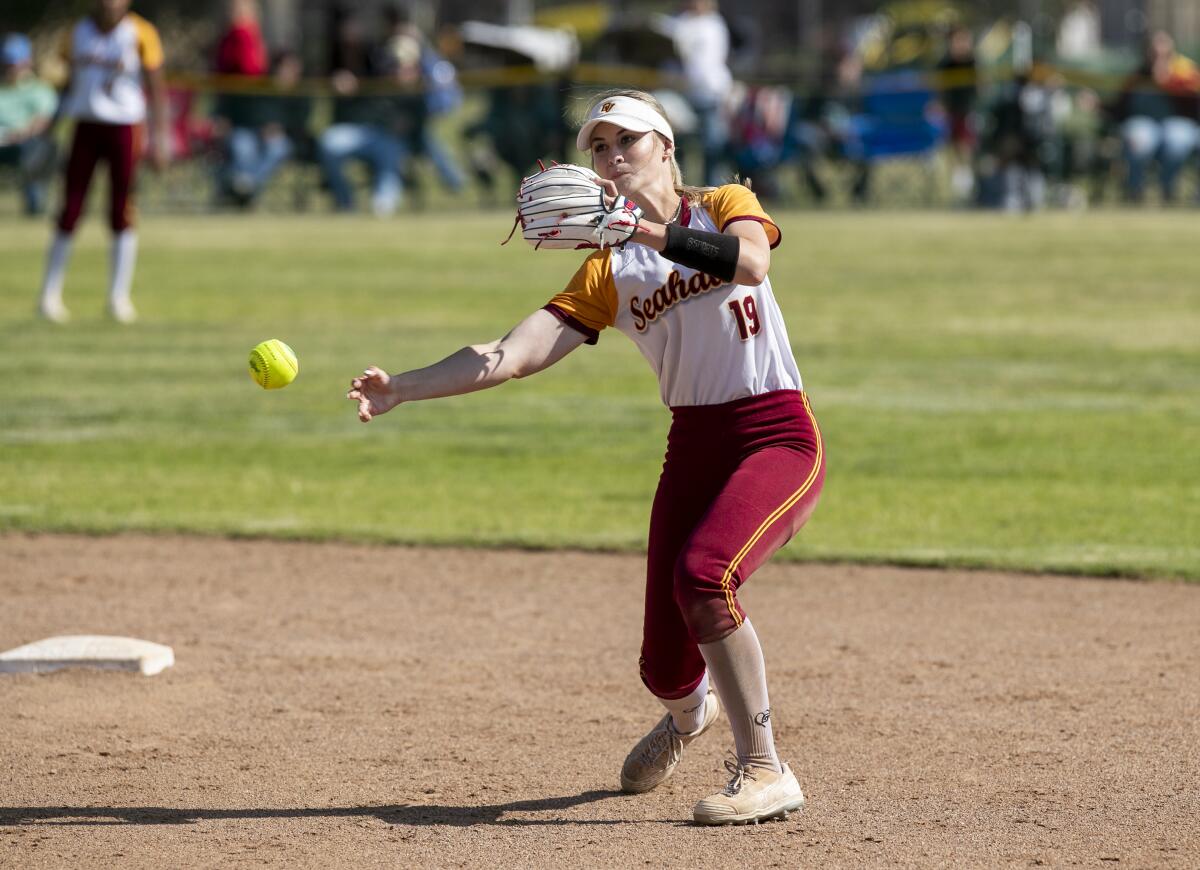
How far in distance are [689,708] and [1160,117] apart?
919 inches

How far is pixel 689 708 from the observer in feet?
17.1

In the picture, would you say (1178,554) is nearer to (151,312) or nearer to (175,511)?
(175,511)

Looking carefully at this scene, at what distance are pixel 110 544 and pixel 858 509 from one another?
11.8 ft

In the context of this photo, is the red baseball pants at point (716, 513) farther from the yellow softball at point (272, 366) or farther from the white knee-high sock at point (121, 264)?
the white knee-high sock at point (121, 264)

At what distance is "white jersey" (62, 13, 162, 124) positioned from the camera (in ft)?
48.3

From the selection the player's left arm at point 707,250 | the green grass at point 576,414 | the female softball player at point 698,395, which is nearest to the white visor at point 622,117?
the female softball player at point 698,395

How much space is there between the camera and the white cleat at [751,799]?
487 cm

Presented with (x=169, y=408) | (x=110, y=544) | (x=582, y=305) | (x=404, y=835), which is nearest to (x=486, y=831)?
(x=404, y=835)

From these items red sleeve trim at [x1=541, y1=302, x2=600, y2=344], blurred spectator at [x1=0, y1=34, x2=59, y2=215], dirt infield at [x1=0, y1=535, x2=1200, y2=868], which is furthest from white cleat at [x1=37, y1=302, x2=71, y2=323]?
red sleeve trim at [x1=541, y1=302, x2=600, y2=344]

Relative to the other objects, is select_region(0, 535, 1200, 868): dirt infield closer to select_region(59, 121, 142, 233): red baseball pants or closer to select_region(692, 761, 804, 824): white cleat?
select_region(692, 761, 804, 824): white cleat

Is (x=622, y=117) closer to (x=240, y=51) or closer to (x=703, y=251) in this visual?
(x=703, y=251)

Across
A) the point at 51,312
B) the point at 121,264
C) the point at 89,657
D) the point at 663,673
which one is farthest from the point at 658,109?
the point at 51,312

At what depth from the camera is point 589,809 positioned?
16.7ft

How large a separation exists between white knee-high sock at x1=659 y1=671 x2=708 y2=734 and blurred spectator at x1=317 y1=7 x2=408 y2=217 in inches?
846
